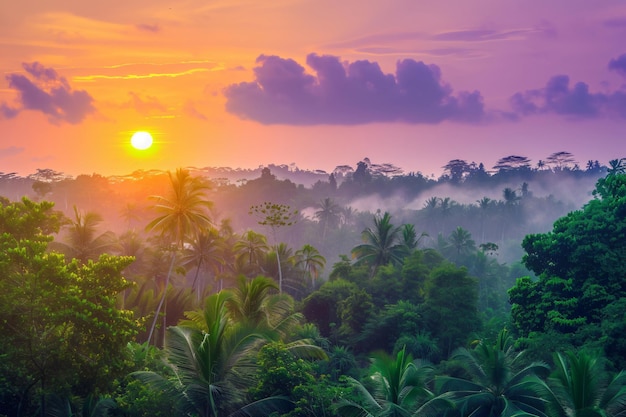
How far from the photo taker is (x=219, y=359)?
19.4m

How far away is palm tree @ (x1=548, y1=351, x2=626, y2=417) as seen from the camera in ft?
57.0

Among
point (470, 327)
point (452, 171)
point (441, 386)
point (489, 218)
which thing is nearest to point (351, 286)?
point (470, 327)

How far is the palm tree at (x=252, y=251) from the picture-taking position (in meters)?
52.1

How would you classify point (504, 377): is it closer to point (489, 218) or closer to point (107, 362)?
point (107, 362)

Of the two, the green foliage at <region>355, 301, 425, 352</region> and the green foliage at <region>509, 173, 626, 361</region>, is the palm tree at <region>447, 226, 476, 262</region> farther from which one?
the green foliage at <region>509, 173, 626, 361</region>

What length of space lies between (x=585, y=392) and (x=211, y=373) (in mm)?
10737

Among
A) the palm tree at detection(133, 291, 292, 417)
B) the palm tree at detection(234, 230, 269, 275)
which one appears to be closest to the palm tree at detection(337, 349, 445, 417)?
the palm tree at detection(133, 291, 292, 417)

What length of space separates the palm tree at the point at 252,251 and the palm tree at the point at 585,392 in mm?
35785

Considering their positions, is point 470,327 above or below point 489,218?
below

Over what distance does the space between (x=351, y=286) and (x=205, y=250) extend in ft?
45.5

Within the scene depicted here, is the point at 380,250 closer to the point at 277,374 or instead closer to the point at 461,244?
the point at 277,374

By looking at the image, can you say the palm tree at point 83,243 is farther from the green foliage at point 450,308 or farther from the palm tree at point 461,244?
the palm tree at point 461,244

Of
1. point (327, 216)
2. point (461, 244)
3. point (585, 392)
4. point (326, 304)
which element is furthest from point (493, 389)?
point (327, 216)

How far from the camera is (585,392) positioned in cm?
1741
